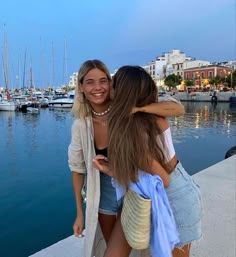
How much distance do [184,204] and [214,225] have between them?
2.04 m

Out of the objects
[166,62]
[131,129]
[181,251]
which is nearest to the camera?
[131,129]

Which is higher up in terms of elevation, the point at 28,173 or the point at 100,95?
the point at 100,95

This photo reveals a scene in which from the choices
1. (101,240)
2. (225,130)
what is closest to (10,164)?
(101,240)

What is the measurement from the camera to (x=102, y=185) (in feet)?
6.02

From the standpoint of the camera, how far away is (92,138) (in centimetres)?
173

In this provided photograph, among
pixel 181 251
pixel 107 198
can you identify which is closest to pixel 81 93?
pixel 107 198

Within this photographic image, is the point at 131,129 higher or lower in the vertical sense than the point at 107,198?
higher

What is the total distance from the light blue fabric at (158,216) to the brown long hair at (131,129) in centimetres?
5

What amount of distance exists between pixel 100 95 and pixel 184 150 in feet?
42.9

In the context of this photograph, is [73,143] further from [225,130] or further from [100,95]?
[225,130]

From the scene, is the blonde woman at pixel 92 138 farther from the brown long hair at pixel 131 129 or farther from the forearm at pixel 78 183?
the brown long hair at pixel 131 129

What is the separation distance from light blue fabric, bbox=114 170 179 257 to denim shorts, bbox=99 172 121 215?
0.25 metres

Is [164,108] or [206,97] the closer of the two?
[164,108]

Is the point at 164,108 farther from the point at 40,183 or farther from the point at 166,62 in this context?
the point at 166,62
